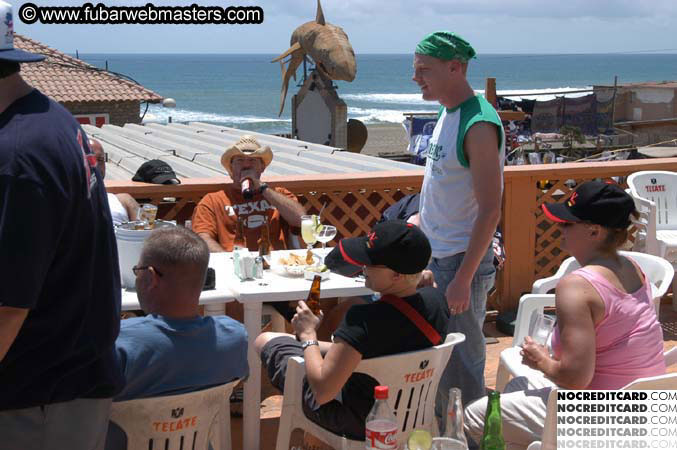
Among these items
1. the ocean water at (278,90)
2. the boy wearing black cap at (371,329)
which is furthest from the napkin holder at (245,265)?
the ocean water at (278,90)

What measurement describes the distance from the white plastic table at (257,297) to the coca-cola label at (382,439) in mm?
1419

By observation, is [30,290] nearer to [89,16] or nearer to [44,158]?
[44,158]

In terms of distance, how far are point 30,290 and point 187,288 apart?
91 cm

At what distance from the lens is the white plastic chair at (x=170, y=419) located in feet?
8.70

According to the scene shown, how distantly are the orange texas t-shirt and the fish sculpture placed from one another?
88.5 feet

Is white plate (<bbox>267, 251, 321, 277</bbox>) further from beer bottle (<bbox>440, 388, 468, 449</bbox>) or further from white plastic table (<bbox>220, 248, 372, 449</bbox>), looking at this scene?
beer bottle (<bbox>440, 388, 468, 449</bbox>)

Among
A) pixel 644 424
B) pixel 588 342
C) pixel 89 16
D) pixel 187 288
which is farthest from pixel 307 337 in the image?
pixel 89 16

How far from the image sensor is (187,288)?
Answer: 274 centimetres

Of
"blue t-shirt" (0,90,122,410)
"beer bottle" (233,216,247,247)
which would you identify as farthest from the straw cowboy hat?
"blue t-shirt" (0,90,122,410)

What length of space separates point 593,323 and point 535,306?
1.28 metres

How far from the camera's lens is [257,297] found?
12.8 ft

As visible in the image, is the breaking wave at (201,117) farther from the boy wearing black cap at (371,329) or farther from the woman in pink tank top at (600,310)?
the woman in pink tank top at (600,310)

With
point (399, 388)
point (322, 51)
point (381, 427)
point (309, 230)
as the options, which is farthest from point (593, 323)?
point (322, 51)

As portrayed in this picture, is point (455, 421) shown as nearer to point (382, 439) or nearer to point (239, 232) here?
point (382, 439)
